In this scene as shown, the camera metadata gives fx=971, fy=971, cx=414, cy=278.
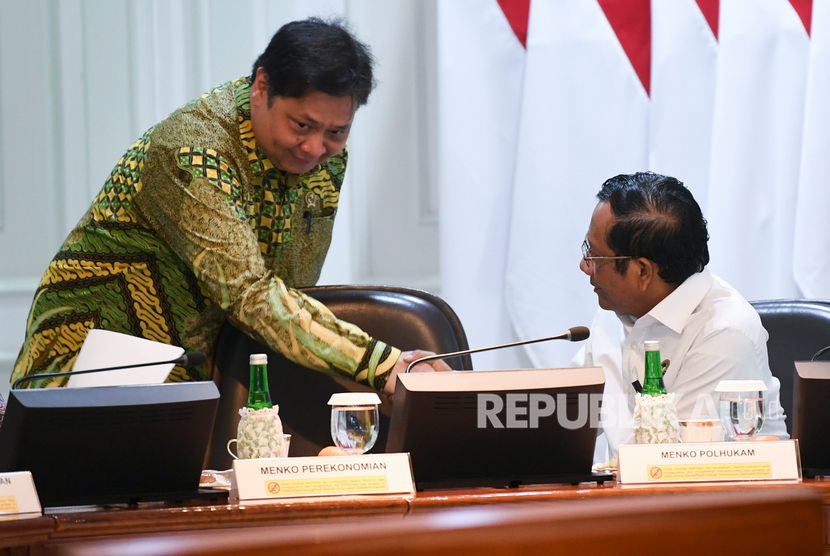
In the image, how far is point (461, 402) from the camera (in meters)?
1.13

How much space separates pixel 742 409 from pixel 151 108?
7.11ft

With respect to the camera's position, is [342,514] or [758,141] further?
[758,141]

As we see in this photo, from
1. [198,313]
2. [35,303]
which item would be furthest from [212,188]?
[35,303]

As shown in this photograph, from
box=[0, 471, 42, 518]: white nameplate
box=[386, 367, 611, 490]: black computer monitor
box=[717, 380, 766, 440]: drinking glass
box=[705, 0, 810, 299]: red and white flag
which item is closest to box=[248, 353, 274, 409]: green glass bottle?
box=[386, 367, 611, 490]: black computer monitor

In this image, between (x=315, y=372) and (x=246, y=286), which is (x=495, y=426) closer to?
(x=246, y=286)

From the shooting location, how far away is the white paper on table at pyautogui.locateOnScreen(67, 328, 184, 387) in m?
1.45

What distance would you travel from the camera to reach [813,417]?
1.24 meters

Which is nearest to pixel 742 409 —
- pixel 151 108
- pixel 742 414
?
pixel 742 414

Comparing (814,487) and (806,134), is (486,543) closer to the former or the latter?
(814,487)

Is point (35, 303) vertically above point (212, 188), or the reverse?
point (212, 188)

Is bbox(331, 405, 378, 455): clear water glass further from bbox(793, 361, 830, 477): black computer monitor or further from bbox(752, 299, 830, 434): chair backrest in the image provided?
bbox(752, 299, 830, 434): chair backrest

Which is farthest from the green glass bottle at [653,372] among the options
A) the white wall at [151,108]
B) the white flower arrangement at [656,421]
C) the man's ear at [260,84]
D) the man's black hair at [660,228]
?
the white wall at [151,108]

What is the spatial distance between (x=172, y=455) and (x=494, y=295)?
5.49 ft

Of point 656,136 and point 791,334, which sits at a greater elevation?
point 656,136
